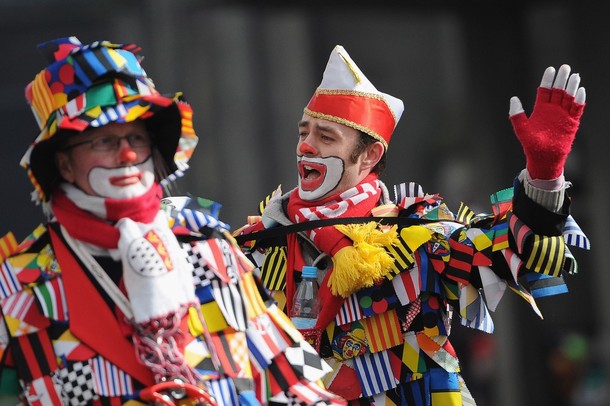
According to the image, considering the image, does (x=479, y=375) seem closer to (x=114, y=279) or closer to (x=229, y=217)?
(x=229, y=217)

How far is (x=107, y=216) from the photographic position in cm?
394

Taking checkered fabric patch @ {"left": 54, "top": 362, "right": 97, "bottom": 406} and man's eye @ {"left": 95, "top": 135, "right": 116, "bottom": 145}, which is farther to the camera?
man's eye @ {"left": 95, "top": 135, "right": 116, "bottom": 145}

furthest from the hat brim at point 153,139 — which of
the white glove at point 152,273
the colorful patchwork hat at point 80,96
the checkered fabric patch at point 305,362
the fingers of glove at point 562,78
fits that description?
the fingers of glove at point 562,78

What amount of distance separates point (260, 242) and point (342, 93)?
2.42ft

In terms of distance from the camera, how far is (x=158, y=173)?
4.09 m

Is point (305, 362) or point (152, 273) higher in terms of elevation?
point (152, 273)

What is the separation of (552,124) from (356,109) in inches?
43.4

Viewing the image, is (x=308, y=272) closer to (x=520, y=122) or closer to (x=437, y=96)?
(x=520, y=122)

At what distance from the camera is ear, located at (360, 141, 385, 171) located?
225 inches

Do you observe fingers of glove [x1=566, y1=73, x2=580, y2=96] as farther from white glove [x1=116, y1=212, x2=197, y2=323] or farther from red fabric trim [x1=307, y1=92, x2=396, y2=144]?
white glove [x1=116, y1=212, x2=197, y2=323]

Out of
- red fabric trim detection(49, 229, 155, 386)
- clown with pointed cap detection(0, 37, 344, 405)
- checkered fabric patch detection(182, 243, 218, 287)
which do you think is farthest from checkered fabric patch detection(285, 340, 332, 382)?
red fabric trim detection(49, 229, 155, 386)

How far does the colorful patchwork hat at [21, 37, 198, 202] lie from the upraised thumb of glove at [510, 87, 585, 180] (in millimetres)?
1439

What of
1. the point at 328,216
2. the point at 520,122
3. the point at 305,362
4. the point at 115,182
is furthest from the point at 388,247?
the point at 115,182

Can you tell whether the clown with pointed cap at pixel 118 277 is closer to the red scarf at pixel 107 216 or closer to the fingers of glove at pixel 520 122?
the red scarf at pixel 107 216
